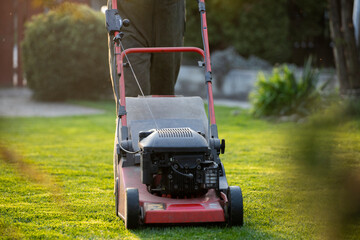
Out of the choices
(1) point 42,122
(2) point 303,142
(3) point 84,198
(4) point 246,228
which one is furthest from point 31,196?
(1) point 42,122

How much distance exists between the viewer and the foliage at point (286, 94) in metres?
7.14

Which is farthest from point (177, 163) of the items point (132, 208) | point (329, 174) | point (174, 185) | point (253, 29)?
point (253, 29)

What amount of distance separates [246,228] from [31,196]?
128 cm

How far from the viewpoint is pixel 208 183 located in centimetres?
231

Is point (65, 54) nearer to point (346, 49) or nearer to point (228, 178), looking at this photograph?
point (346, 49)

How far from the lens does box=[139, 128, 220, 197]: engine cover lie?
229cm

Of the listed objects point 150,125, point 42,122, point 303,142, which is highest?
point 303,142

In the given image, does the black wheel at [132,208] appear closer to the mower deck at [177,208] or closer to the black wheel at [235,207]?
the mower deck at [177,208]

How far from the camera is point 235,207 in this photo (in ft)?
7.53

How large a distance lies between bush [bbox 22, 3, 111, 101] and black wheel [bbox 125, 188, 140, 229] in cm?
784

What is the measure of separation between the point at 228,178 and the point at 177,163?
131 centimetres

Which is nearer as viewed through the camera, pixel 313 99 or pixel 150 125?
pixel 150 125

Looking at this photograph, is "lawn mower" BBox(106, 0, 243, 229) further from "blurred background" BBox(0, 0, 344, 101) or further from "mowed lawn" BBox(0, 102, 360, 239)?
"blurred background" BBox(0, 0, 344, 101)

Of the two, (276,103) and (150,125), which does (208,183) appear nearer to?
(150,125)
